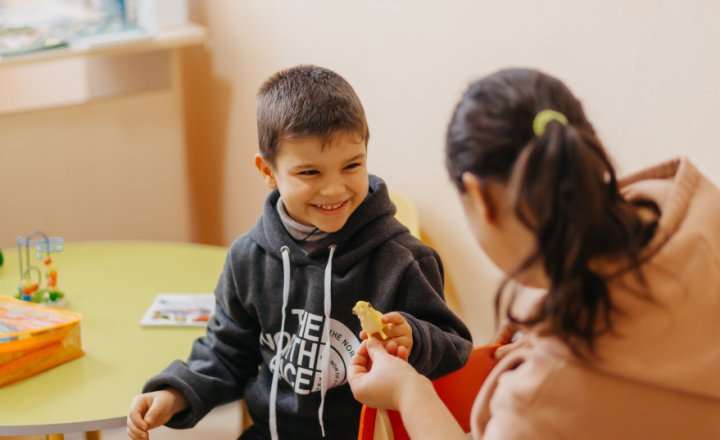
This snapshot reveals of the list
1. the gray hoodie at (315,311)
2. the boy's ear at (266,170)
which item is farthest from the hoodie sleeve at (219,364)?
the boy's ear at (266,170)

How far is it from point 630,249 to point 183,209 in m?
2.25

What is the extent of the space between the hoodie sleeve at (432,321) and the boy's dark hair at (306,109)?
23 centimetres

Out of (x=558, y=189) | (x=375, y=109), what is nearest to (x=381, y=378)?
(x=558, y=189)

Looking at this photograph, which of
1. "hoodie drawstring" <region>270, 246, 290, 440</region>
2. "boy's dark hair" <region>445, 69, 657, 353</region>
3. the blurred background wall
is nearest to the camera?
"boy's dark hair" <region>445, 69, 657, 353</region>

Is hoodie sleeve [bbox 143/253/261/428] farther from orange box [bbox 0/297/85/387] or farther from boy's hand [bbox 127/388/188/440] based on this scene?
orange box [bbox 0/297/85/387]

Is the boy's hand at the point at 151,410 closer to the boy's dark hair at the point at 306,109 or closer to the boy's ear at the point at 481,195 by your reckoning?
the boy's dark hair at the point at 306,109

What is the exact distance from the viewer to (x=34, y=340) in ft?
5.45

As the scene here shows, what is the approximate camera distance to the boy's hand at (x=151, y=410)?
1515 mm

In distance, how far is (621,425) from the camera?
3.44 ft

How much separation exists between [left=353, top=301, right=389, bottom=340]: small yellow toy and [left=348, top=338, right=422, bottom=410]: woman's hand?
0.03 metres

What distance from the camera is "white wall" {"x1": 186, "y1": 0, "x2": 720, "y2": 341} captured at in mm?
1654

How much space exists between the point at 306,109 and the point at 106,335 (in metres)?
0.67

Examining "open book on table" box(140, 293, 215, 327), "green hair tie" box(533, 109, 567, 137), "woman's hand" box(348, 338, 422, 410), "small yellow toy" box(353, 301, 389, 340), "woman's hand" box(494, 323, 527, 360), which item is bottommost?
"open book on table" box(140, 293, 215, 327)

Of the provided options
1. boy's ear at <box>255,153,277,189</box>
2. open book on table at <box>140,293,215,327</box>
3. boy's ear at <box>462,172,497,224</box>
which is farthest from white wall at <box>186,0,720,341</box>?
open book on table at <box>140,293,215,327</box>
